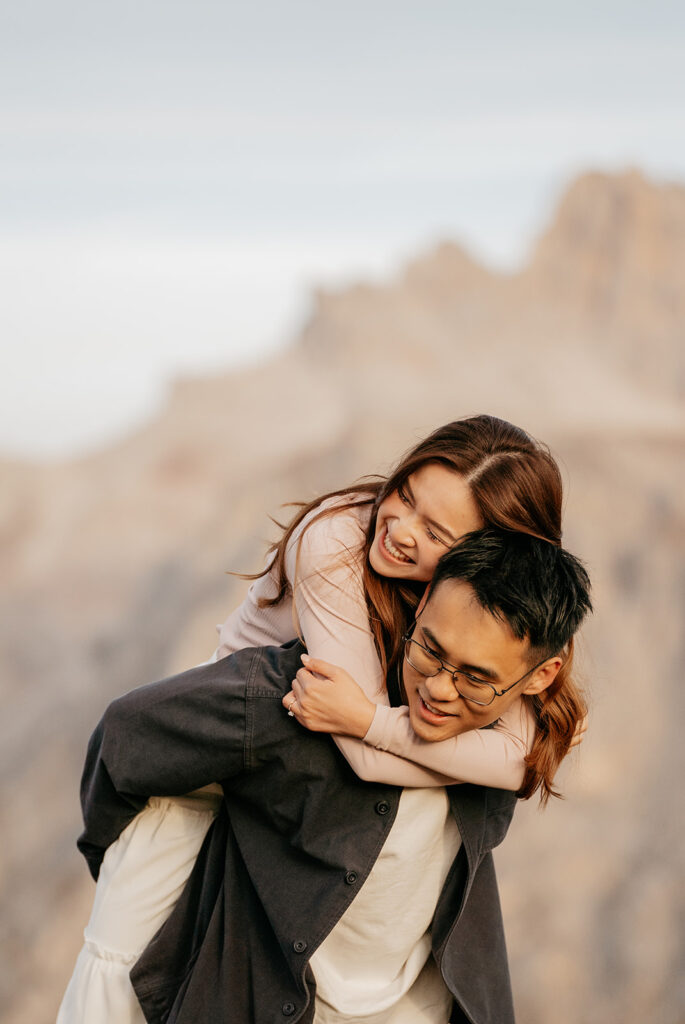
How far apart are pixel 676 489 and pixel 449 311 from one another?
2985 millimetres

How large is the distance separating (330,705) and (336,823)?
17cm

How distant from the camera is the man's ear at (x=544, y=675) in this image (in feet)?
4.64

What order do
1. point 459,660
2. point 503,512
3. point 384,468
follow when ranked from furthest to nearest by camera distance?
point 384,468
point 503,512
point 459,660

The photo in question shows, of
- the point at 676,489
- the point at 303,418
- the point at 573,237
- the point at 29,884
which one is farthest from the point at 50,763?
the point at 573,237

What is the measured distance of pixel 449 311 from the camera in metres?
8.84

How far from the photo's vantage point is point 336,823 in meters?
1.43

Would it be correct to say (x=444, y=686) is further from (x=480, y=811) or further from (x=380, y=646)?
(x=480, y=811)

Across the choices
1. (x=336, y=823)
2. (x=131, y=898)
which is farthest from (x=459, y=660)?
(x=131, y=898)

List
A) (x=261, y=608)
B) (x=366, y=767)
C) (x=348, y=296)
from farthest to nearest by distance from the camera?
1. (x=348, y=296)
2. (x=261, y=608)
3. (x=366, y=767)

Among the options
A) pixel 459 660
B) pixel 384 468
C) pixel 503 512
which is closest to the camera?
pixel 459 660

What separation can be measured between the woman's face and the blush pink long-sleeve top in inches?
2.5

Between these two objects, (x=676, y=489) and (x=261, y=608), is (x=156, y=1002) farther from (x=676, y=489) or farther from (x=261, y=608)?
(x=676, y=489)

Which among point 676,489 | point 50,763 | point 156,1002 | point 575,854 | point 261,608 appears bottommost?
point 575,854

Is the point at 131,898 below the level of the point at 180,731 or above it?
below
